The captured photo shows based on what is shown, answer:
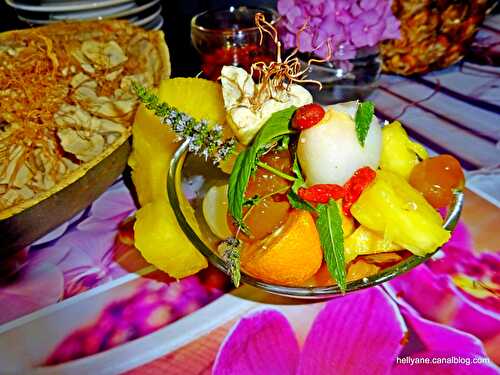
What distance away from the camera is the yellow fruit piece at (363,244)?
0.68m

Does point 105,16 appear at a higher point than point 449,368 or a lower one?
higher

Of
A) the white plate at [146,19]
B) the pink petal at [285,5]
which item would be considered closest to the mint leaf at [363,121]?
the pink petal at [285,5]

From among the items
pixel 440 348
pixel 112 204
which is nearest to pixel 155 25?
pixel 112 204

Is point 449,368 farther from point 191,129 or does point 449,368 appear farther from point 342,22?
point 342,22

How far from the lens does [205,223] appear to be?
2.55ft

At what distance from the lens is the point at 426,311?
0.73m

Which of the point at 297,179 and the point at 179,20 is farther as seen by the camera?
the point at 179,20

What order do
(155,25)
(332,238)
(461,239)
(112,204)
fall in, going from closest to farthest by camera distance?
(332,238), (461,239), (112,204), (155,25)

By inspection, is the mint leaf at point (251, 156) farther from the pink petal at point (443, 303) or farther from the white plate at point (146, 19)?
the white plate at point (146, 19)

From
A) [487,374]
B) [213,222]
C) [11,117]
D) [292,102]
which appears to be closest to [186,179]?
[213,222]

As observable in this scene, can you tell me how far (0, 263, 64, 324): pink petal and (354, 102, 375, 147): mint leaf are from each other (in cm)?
54

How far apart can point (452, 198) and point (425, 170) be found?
0.06 meters

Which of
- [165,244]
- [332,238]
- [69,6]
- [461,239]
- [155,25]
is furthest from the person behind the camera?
[155,25]

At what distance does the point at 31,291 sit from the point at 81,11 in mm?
910
